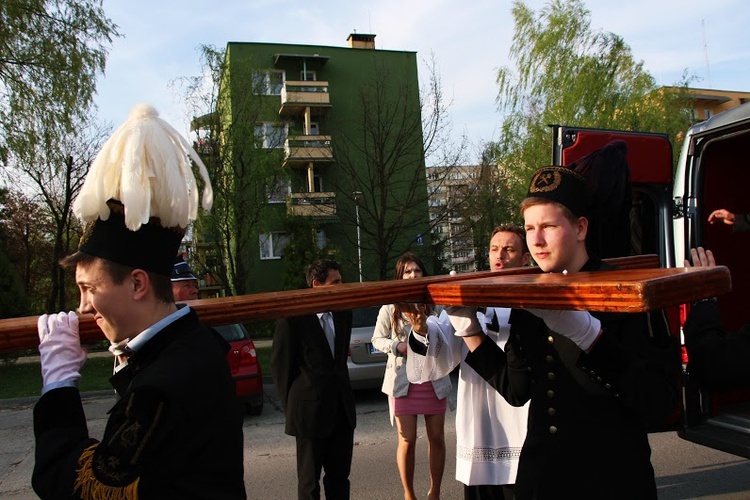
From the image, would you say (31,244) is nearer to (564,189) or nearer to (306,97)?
(306,97)

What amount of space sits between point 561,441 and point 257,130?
24021 millimetres

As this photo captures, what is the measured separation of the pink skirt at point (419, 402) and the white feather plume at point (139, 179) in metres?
3.98

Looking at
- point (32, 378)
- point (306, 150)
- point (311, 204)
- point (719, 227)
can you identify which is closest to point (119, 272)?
point (719, 227)

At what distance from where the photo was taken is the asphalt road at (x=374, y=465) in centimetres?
542

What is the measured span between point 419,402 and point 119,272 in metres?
4.04

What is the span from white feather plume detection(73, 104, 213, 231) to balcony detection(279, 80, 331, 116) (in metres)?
29.5

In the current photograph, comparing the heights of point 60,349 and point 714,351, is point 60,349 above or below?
above

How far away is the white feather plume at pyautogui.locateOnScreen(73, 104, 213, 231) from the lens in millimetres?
1676

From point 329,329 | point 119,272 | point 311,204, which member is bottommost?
point 329,329

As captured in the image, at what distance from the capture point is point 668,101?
2512 cm

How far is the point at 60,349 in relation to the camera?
1.76 meters

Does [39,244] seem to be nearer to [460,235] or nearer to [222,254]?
[222,254]

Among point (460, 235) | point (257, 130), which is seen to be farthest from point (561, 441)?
point (257, 130)

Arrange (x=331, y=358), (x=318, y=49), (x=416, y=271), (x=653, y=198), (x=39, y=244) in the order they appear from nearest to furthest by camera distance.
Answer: (x=331, y=358)
(x=416, y=271)
(x=653, y=198)
(x=39, y=244)
(x=318, y=49)
